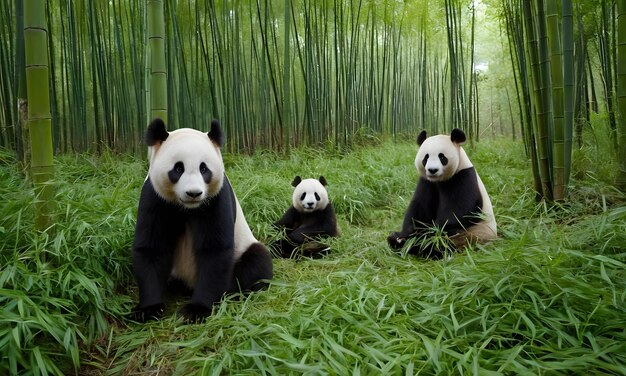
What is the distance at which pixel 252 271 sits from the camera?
252 cm

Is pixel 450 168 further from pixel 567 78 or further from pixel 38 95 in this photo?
pixel 38 95

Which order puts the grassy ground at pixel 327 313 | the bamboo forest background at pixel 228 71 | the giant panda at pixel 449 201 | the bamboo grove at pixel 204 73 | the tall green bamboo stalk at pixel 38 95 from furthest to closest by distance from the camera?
the bamboo grove at pixel 204 73 → the bamboo forest background at pixel 228 71 → the giant panda at pixel 449 201 → the tall green bamboo stalk at pixel 38 95 → the grassy ground at pixel 327 313

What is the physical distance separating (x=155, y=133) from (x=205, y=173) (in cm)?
34

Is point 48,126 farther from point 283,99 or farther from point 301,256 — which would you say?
point 283,99

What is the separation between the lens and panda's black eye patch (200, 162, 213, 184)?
84.8 inches

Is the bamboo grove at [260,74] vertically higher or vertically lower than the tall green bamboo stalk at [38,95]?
higher

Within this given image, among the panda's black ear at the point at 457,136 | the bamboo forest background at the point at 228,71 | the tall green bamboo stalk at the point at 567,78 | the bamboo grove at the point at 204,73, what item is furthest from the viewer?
the bamboo grove at the point at 204,73

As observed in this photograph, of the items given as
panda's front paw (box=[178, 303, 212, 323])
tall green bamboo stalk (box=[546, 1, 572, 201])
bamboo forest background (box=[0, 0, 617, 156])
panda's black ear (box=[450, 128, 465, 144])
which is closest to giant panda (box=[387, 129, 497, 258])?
panda's black ear (box=[450, 128, 465, 144])

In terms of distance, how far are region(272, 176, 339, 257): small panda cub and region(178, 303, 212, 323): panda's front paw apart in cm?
148

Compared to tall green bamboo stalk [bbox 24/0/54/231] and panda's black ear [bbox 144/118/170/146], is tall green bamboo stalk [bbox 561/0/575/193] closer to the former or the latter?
panda's black ear [bbox 144/118/170/146]

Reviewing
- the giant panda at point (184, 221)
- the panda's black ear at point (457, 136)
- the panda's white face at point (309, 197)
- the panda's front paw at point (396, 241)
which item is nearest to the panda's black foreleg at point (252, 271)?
the giant panda at point (184, 221)

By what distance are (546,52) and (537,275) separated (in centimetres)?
221

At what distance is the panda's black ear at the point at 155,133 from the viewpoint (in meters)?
2.21

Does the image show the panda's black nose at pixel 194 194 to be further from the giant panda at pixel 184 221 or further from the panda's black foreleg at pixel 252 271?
the panda's black foreleg at pixel 252 271
